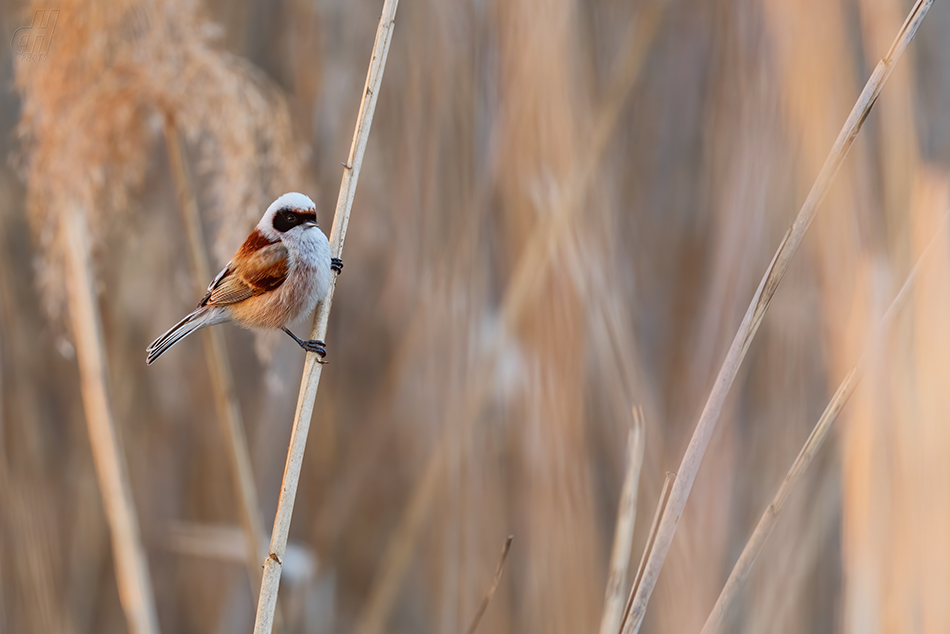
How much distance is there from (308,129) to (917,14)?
1.71 metres

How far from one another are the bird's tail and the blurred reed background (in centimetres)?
19

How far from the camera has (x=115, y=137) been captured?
150 cm

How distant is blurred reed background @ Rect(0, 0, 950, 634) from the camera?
1385 millimetres

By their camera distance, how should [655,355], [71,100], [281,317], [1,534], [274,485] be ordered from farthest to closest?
1. [274,485]
2. [655,355]
3. [1,534]
4. [71,100]
5. [281,317]

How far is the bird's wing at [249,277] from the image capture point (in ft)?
4.32

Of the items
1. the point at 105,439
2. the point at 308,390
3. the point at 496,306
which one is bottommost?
the point at 308,390

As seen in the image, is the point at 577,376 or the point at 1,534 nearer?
the point at 577,376

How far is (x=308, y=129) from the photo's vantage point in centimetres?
217

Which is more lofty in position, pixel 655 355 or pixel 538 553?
pixel 655 355

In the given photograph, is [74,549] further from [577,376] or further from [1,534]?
[577,376]

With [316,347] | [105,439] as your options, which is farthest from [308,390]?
[105,439]

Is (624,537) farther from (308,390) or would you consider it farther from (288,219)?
(288,219)

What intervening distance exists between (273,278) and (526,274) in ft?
1.88

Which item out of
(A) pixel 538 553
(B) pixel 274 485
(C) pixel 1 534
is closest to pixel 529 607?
(A) pixel 538 553
